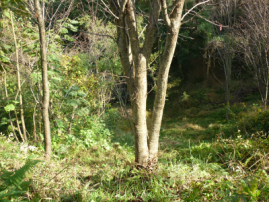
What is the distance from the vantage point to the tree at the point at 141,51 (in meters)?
2.49

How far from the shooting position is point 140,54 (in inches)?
103

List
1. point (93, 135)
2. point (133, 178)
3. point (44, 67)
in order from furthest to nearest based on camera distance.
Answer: point (93, 135), point (44, 67), point (133, 178)

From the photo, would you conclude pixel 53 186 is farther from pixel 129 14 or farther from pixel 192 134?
pixel 192 134

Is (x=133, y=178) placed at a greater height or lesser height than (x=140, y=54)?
lesser

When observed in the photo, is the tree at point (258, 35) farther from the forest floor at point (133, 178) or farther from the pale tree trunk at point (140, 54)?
the pale tree trunk at point (140, 54)

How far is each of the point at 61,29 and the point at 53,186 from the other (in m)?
2.92

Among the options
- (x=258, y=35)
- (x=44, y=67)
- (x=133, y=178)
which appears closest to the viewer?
(x=133, y=178)

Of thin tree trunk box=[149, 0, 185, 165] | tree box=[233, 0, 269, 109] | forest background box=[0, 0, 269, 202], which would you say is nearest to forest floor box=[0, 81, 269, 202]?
forest background box=[0, 0, 269, 202]

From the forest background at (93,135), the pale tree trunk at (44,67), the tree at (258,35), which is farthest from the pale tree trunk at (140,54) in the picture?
the tree at (258,35)

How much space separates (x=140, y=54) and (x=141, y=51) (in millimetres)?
51

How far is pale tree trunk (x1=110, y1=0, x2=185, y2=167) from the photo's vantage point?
2492mm

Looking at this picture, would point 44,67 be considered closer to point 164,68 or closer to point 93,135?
point 164,68

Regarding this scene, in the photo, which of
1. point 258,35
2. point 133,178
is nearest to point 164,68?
point 133,178

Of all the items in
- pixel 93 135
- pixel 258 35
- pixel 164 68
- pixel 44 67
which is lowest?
pixel 93 135
